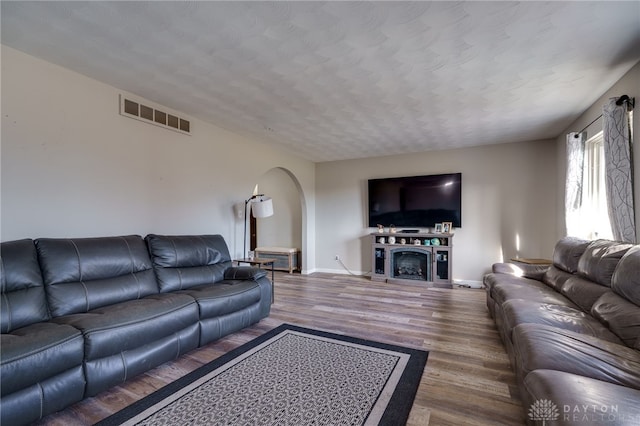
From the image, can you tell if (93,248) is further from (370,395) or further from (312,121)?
(312,121)

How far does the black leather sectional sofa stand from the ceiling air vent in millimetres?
1311

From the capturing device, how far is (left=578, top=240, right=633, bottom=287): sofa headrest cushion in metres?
2.18

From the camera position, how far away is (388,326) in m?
3.22

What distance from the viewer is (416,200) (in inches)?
222

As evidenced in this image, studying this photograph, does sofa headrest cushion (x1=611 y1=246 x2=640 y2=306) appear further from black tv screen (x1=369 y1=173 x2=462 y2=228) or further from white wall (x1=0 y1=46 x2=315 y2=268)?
white wall (x1=0 y1=46 x2=315 y2=268)

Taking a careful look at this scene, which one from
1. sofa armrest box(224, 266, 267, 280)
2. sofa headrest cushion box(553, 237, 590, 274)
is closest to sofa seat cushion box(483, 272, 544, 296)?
sofa headrest cushion box(553, 237, 590, 274)

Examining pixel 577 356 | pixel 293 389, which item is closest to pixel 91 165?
pixel 293 389

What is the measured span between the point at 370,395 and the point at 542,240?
14.6 ft

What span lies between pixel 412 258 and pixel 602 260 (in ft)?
11.1

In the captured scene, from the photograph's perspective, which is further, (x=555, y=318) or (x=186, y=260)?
(x=186, y=260)

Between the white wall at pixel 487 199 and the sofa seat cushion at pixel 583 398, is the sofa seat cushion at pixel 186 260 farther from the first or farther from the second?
the white wall at pixel 487 199

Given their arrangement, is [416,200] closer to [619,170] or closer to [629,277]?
[619,170]

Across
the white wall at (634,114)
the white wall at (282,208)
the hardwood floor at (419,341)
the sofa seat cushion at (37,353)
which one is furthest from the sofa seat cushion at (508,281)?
the white wall at (282,208)

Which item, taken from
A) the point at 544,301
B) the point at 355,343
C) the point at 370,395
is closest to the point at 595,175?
the point at 544,301
